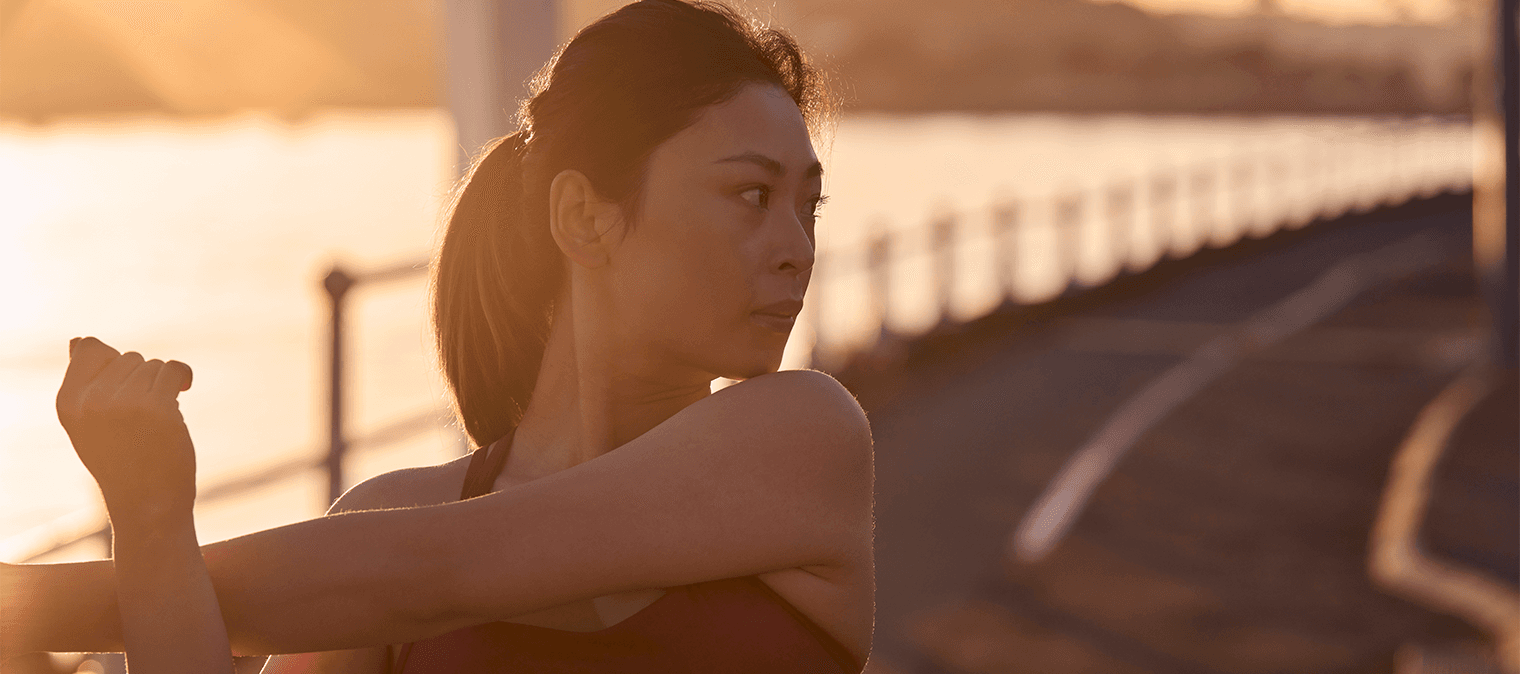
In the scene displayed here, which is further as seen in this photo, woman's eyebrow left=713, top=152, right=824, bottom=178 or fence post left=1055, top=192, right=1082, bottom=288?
fence post left=1055, top=192, right=1082, bottom=288

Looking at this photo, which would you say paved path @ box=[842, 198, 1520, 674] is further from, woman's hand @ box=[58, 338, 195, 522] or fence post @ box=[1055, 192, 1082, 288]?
woman's hand @ box=[58, 338, 195, 522]

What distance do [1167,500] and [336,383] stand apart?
538 centimetres

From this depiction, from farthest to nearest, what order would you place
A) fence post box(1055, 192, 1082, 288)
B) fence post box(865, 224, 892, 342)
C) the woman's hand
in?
fence post box(1055, 192, 1082, 288)
fence post box(865, 224, 892, 342)
the woman's hand

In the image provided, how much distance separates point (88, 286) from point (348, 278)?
32614 mm

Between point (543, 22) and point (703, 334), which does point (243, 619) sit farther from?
point (543, 22)

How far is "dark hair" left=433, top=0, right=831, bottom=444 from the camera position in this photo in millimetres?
1216

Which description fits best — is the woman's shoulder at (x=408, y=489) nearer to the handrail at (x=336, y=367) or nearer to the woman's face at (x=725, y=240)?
the woman's face at (x=725, y=240)

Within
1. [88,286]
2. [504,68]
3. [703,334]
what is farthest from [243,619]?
[88,286]

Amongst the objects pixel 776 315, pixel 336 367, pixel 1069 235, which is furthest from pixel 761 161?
pixel 1069 235

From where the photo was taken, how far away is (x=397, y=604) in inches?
42.5

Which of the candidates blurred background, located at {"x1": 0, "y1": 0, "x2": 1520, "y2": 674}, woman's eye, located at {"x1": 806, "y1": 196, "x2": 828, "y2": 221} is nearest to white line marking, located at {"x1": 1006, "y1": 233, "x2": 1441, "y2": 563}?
blurred background, located at {"x1": 0, "y1": 0, "x2": 1520, "y2": 674}

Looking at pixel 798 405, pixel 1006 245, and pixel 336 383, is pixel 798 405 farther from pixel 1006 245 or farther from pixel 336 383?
pixel 1006 245

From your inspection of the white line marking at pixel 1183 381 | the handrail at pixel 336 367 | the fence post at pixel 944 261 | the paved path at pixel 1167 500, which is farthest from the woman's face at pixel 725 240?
the fence post at pixel 944 261

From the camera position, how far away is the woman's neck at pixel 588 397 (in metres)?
1.30
